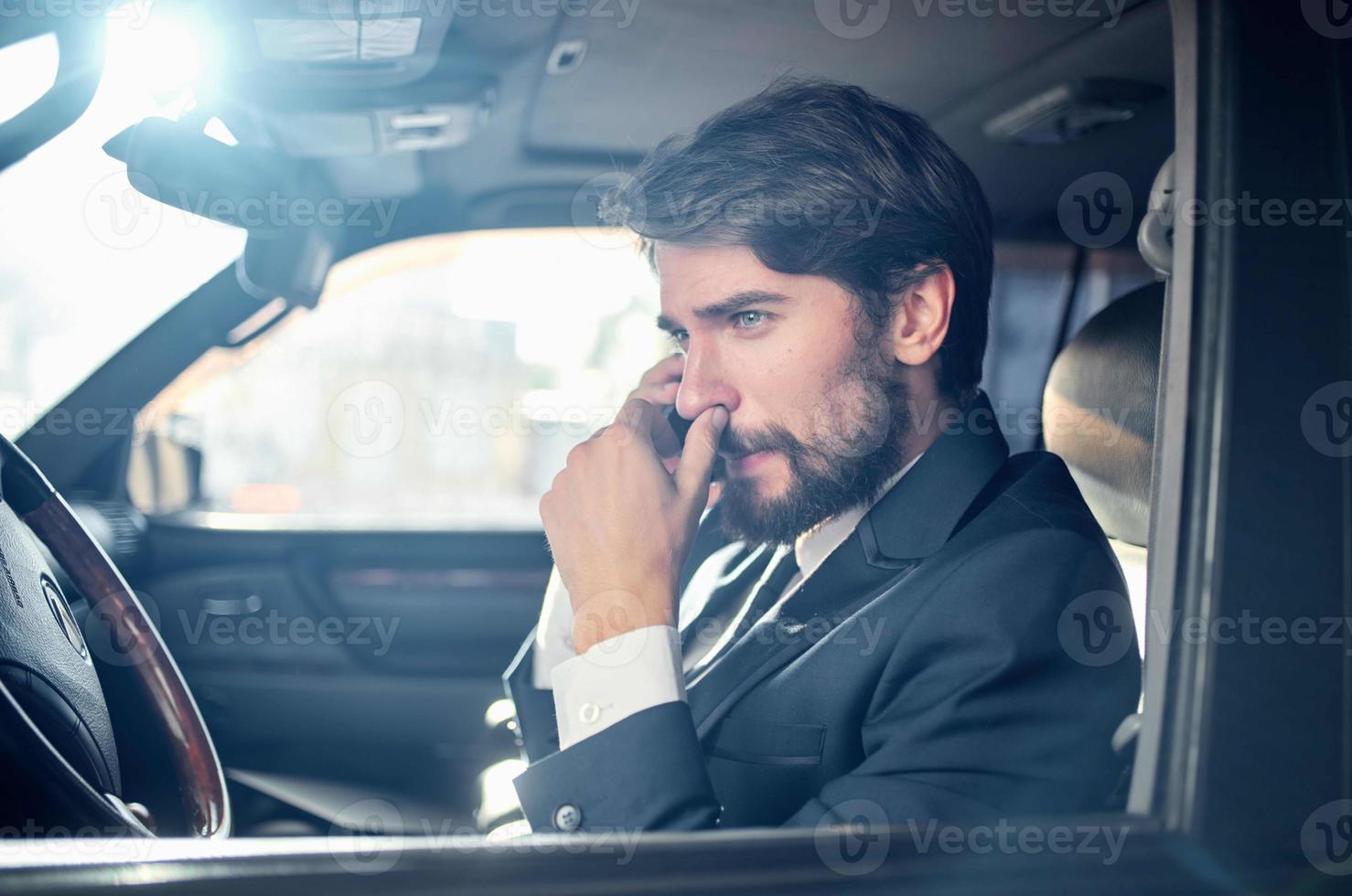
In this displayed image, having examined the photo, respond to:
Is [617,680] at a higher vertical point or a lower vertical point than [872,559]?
lower

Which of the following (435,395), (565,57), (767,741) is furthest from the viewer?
(435,395)

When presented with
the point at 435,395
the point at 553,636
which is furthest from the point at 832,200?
the point at 435,395

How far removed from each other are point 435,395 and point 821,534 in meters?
1.42

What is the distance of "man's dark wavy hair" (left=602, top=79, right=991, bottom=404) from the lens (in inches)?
55.1

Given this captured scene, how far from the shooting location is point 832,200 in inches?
56.2

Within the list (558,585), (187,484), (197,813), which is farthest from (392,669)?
(197,813)

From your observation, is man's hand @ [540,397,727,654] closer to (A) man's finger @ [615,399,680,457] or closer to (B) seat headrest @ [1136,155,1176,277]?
(A) man's finger @ [615,399,680,457]

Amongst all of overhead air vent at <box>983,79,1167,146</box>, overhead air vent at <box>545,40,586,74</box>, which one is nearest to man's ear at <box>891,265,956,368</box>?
overhead air vent at <box>983,79,1167,146</box>

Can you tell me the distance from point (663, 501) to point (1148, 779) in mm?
642

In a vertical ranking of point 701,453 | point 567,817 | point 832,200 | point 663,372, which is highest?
point 832,200

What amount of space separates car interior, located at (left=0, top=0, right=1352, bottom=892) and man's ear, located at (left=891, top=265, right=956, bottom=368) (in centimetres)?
22

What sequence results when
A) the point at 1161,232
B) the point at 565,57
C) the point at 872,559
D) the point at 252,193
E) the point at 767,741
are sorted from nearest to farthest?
the point at 1161,232 < the point at 767,741 < the point at 872,559 < the point at 565,57 < the point at 252,193

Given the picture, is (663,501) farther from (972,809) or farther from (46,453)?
(46,453)

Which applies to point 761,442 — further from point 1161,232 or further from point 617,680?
point 1161,232
